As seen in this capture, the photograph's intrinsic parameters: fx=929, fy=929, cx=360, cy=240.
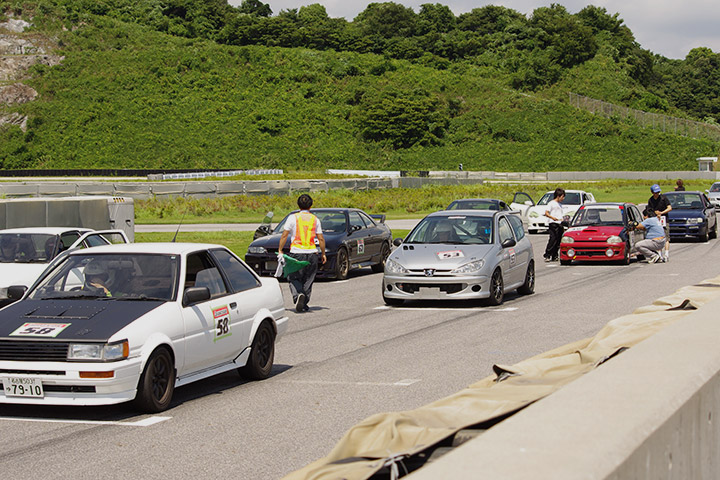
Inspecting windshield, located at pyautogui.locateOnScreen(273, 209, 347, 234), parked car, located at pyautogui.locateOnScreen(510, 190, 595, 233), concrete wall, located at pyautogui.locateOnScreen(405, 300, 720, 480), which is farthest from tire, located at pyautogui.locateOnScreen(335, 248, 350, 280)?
concrete wall, located at pyautogui.locateOnScreen(405, 300, 720, 480)

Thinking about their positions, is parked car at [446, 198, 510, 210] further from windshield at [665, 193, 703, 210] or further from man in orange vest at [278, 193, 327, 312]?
man in orange vest at [278, 193, 327, 312]

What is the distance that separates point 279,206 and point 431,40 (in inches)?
4401

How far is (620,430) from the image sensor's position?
2.94 metres

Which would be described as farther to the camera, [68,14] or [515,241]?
[68,14]

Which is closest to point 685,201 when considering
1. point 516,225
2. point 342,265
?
point 342,265

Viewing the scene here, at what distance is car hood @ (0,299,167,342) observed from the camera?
765cm

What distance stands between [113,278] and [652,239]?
17127mm

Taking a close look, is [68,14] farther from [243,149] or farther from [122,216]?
[122,216]

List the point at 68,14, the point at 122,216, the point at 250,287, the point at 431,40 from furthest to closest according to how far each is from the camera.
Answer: the point at 431,40 → the point at 68,14 → the point at 122,216 → the point at 250,287

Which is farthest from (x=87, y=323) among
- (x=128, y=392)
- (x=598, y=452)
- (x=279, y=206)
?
(x=279, y=206)

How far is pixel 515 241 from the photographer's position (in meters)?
16.5

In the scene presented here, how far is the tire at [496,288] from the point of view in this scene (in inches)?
605

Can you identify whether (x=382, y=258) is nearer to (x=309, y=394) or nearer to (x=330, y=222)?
(x=330, y=222)

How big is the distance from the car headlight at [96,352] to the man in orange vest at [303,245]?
700 cm
